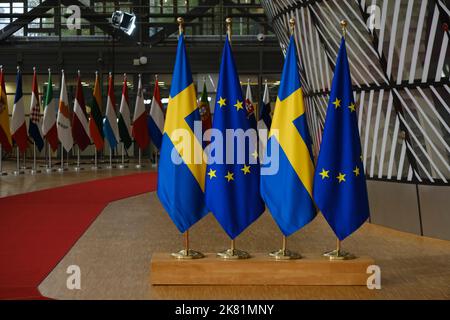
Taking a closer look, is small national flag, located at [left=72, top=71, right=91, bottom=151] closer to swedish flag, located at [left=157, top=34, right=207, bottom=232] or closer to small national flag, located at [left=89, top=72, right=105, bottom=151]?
small national flag, located at [left=89, top=72, right=105, bottom=151]

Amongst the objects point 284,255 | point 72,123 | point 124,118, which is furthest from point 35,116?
point 284,255

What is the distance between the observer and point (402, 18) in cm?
948

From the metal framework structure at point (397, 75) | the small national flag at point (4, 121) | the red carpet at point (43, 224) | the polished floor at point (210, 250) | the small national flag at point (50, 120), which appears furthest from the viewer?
the small national flag at point (50, 120)

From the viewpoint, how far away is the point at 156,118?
22.5 meters

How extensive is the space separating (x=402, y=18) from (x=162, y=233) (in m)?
4.62

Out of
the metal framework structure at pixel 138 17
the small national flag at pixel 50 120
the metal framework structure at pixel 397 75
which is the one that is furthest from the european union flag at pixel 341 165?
the metal framework structure at pixel 138 17

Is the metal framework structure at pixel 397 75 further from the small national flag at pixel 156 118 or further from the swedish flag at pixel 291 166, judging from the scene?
the small national flag at pixel 156 118

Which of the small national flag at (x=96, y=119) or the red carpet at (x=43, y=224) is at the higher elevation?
the small national flag at (x=96, y=119)

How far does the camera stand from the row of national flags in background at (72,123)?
1992 centimetres

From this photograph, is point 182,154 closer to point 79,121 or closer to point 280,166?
point 280,166

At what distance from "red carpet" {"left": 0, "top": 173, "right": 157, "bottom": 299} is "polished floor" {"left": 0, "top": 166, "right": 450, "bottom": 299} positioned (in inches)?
7.5

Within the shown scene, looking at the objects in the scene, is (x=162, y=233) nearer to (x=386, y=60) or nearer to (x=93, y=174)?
(x=386, y=60)

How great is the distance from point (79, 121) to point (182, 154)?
599 inches

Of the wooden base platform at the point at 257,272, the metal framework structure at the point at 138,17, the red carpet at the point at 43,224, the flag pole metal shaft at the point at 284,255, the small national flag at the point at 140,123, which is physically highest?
the metal framework structure at the point at 138,17
